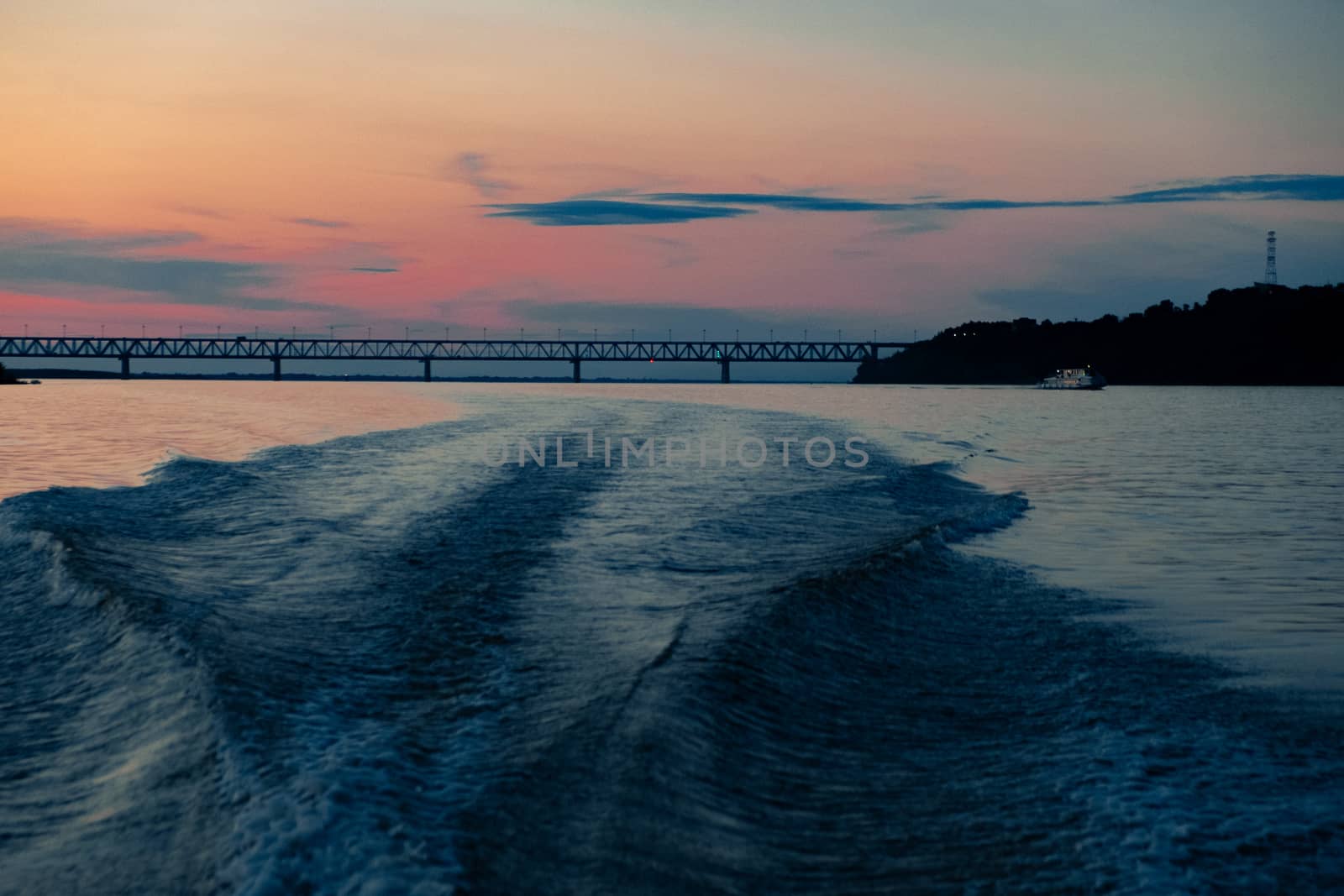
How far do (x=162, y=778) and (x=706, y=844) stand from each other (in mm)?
2946

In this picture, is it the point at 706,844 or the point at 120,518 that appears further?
the point at 120,518

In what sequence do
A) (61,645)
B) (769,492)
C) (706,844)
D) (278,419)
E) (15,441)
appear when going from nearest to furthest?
(706,844) < (61,645) < (769,492) < (15,441) < (278,419)

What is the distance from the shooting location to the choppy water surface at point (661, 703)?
15.5ft

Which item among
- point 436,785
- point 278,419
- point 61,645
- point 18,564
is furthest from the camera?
point 278,419

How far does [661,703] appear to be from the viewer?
6730 mm

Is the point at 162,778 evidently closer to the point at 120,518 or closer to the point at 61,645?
the point at 61,645

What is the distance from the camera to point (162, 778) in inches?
216

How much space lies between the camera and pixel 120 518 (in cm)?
1513

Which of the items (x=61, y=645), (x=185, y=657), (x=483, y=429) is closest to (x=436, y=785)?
A: (x=185, y=657)

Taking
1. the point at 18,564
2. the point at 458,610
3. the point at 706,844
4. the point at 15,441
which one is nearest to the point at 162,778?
the point at 706,844

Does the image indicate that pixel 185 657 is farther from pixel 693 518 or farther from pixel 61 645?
pixel 693 518

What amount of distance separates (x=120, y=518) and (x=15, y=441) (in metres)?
20.1

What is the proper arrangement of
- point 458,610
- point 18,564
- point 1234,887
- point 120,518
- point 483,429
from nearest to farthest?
point 1234,887 → point 458,610 → point 18,564 → point 120,518 → point 483,429

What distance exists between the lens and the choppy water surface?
4.74 m
